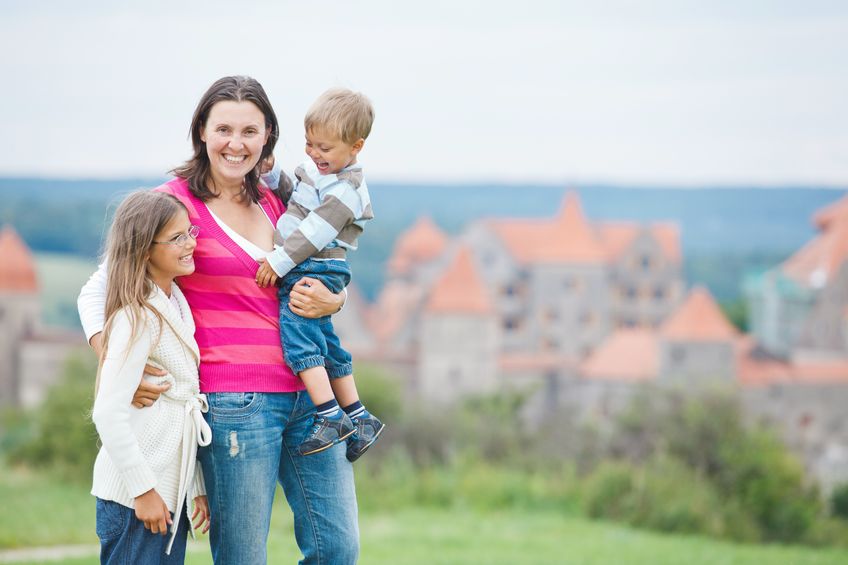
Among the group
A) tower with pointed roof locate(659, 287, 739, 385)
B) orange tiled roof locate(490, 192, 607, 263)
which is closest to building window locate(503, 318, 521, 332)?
orange tiled roof locate(490, 192, 607, 263)

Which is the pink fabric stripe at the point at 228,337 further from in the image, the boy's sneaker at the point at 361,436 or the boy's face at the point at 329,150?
the boy's face at the point at 329,150

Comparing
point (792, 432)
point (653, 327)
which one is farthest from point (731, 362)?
point (653, 327)

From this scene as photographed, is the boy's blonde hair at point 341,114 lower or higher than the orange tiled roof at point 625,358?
higher

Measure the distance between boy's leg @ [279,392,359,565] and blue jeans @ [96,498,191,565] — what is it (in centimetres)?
39

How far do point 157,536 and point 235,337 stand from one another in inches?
22.3

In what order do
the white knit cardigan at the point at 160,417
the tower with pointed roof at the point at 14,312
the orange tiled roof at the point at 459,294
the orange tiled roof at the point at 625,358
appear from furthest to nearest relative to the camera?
1. the tower with pointed roof at the point at 14,312
2. the orange tiled roof at the point at 459,294
3. the orange tiled roof at the point at 625,358
4. the white knit cardigan at the point at 160,417

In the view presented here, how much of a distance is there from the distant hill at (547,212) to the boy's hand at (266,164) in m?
53.0

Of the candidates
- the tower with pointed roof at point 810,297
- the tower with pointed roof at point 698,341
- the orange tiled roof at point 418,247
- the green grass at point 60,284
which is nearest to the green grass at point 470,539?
the tower with pointed roof at point 698,341

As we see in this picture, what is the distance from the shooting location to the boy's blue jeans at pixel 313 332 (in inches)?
111

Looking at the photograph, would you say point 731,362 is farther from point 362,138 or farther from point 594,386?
point 362,138

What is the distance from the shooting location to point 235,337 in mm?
2812

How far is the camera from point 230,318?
9.26ft

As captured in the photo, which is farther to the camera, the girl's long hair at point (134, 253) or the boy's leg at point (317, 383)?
the boy's leg at point (317, 383)

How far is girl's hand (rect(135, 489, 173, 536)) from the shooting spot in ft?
8.92
